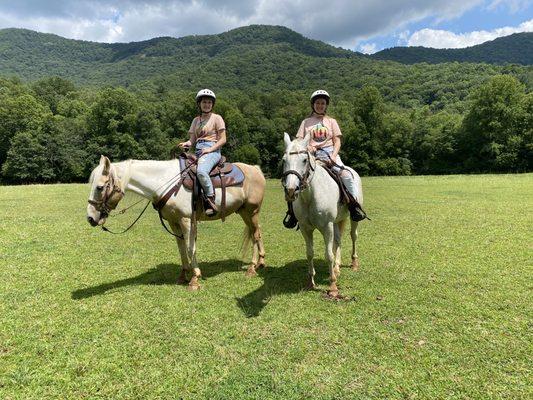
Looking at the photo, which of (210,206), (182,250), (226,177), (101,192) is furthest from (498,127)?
(101,192)

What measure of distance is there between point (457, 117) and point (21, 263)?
68920 millimetres

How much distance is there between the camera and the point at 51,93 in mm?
79438

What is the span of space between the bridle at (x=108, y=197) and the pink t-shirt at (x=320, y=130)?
3.55 m

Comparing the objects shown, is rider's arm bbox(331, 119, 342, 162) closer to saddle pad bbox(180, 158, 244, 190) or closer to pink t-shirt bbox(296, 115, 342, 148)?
pink t-shirt bbox(296, 115, 342, 148)

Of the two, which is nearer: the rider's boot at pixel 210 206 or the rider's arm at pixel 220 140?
the rider's boot at pixel 210 206

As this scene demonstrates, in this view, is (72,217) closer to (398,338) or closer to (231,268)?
(231,268)

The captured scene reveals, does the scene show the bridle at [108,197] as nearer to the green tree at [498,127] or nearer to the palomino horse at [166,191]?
the palomino horse at [166,191]

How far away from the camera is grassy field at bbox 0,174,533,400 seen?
12.3ft

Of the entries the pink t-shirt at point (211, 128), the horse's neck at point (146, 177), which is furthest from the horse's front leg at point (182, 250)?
the pink t-shirt at point (211, 128)

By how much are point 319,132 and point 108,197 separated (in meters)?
4.09

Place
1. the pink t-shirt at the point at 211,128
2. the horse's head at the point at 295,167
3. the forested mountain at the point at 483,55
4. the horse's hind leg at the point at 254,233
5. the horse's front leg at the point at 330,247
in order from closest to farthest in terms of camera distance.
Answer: the horse's head at the point at 295,167, the horse's front leg at the point at 330,247, the pink t-shirt at the point at 211,128, the horse's hind leg at the point at 254,233, the forested mountain at the point at 483,55

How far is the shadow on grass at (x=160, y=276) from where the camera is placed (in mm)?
6617

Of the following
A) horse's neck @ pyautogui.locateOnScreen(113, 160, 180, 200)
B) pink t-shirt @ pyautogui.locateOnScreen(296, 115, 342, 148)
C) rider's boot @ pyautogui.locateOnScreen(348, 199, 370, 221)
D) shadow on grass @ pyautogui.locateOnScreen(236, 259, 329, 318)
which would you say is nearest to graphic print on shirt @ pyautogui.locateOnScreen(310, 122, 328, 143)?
pink t-shirt @ pyautogui.locateOnScreen(296, 115, 342, 148)

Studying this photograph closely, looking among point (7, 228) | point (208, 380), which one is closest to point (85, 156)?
point (7, 228)
